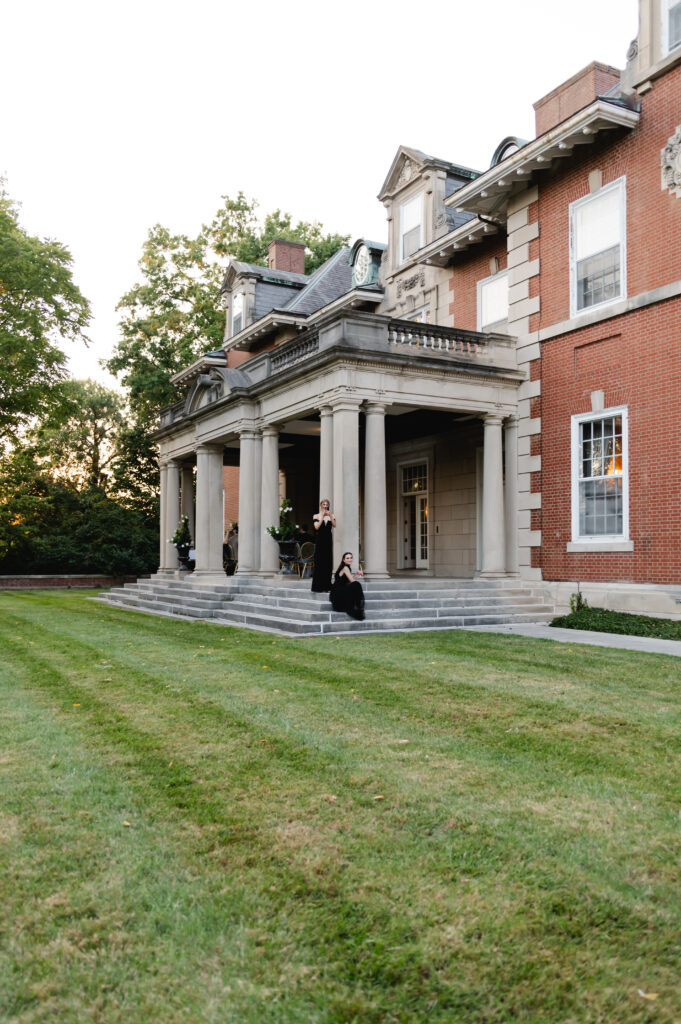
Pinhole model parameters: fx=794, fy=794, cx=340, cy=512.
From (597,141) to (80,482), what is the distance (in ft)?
142

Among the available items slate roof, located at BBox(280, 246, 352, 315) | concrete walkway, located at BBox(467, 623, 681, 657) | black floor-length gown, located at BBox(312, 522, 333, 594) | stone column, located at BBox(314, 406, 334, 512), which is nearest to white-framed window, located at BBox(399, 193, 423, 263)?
slate roof, located at BBox(280, 246, 352, 315)

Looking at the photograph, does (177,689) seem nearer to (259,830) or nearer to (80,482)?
(259,830)

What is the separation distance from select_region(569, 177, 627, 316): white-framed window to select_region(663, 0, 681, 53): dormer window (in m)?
2.34

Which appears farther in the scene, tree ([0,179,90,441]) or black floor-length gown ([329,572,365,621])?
tree ([0,179,90,441])

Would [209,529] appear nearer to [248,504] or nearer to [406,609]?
[248,504]

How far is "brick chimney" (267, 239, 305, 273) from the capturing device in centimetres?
3075

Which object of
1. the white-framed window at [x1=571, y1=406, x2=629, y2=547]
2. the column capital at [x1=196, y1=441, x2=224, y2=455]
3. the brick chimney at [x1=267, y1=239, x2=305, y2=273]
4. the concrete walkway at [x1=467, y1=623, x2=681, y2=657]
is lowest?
the concrete walkway at [x1=467, y1=623, x2=681, y2=657]

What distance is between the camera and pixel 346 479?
15.2m

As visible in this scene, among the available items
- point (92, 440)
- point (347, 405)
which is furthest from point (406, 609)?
point (92, 440)

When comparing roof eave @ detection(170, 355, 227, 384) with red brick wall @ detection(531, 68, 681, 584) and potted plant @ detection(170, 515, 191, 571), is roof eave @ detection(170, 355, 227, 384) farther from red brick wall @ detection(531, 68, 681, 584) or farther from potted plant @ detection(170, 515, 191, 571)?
red brick wall @ detection(531, 68, 681, 584)

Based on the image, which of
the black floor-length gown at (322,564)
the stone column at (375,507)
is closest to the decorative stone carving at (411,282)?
the stone column at (375,507)

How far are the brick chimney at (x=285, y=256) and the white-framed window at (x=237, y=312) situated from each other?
2.77m

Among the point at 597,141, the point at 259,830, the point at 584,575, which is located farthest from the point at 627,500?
the point at 259,830

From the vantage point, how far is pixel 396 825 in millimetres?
3998
